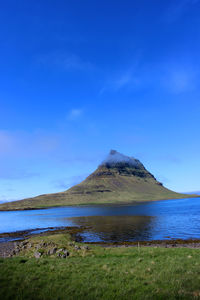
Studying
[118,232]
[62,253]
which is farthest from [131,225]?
[62,253]

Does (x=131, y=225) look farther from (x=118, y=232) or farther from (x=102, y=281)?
(x=102, y=281)

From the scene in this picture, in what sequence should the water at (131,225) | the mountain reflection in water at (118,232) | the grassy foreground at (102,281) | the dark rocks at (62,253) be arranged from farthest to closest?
the water at (131,225)
the mountain reflection in water at (118,232)
the dark rocks at (62,253)
the grassy foreground at (102,281)

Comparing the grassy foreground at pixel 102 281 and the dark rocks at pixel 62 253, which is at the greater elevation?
the grassy foreground at pixel 102 281

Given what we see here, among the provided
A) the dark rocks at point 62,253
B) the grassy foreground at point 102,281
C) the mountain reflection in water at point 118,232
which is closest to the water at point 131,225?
the mountain reflection in water at point 118,232

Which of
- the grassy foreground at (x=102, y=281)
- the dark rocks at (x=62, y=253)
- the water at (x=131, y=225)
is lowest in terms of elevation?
the water at (x=131, y=225)

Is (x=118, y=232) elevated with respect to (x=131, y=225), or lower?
elevated

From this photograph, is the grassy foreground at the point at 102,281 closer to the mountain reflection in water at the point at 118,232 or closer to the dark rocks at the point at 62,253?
the dark rocks at the point at 62,253

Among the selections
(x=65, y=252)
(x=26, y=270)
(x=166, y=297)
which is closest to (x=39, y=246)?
(x=65, y=252)

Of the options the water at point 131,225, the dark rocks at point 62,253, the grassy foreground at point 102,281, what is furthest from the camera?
the water at point 131,225

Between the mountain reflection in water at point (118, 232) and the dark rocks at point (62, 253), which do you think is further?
the mountain reflection in water at point (118, 232)

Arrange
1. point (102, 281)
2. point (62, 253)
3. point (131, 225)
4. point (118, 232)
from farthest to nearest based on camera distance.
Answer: point (131, 225), point (118, 232), point (62, 253), point (102, 281)

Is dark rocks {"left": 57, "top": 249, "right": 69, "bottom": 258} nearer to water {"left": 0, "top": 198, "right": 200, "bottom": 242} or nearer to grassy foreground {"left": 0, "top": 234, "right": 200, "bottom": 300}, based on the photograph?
grassy foreground {"left": 0, "top": 234, "right": 200, "bottom": 300}

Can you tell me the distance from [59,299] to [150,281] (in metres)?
6.03

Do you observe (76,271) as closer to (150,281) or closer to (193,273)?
(150,281)
